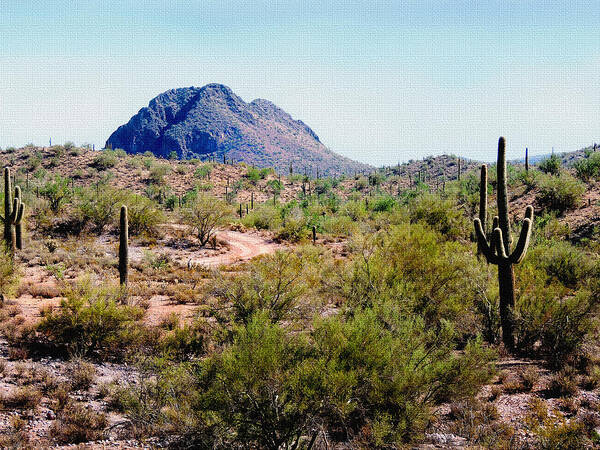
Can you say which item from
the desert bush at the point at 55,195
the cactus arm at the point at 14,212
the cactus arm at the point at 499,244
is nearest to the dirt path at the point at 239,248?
the cactus arm at the point at 14,212

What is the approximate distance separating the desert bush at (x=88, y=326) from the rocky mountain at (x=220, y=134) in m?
122

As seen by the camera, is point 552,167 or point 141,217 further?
point 552,167

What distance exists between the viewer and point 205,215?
31.1 meters

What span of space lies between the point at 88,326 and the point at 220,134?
14942cm

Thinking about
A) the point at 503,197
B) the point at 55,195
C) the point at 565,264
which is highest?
the point at 55,195

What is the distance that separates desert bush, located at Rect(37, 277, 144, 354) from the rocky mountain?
121960 millimetres

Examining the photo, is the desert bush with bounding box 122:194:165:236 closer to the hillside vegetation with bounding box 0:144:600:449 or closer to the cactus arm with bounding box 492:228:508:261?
the hillside vegetation with bounding box 0:144:600:449

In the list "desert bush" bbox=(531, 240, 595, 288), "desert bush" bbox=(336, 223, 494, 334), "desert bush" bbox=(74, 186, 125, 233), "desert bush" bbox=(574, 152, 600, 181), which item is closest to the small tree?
"desert bush" bbox=(74, 186, 125, 233)

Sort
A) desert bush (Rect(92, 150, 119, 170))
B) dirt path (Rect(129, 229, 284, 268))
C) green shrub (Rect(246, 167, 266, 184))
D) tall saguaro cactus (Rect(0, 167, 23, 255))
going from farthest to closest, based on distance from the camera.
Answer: green shrub (Rect(246, 167, 266, 184))
desert bush (Rect(92, 150, 119, 170))
dirt path (Rect(129, 229, 284, 268))
tall saguaro cactus (Rect(0, 167, 23, 255))

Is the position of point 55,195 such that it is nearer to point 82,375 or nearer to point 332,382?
point 82,375

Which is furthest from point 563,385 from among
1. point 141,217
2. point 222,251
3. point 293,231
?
point 141,217

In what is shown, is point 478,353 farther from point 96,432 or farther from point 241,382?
point 96,432

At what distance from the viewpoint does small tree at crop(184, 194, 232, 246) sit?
31.1 meters

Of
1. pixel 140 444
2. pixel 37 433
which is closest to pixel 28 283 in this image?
pixel 37 433
